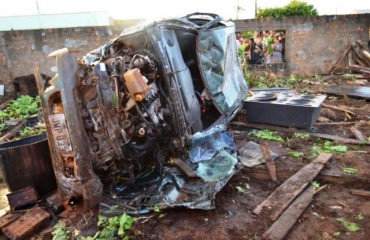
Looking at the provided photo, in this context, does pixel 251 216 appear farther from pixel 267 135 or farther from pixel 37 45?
pixel 37 45

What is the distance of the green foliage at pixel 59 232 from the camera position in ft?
9.96

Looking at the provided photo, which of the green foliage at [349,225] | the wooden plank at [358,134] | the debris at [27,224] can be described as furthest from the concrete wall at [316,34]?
the debris at [27,224]

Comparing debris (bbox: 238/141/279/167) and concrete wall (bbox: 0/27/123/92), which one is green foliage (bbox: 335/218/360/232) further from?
concrete wall (bbox: 0/27/123/92)

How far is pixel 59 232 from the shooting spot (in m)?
3.10

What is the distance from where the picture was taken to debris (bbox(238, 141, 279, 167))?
439cm

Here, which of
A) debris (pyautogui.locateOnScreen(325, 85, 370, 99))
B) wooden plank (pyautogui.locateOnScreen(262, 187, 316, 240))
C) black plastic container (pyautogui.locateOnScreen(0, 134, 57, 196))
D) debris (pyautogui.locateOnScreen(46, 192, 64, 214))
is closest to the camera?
wooden plank (pyautogui.locateOnScreen(262, 187, 316, 240))

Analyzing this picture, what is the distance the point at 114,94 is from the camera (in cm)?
342

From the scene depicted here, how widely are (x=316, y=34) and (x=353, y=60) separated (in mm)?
1762

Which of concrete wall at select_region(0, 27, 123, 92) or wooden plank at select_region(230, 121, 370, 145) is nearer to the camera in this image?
wooden plank at select_region(230, 121, 370, 145)

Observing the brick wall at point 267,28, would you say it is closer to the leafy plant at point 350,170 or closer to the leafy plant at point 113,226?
the leafy plant at point 350,170

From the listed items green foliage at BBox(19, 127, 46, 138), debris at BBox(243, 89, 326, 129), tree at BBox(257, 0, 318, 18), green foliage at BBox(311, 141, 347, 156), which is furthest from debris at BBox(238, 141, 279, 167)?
tree at BBox(257, 0, 318, 18)

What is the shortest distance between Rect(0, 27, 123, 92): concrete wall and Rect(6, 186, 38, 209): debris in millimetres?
7611

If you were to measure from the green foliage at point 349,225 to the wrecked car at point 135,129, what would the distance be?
1310 millimetres

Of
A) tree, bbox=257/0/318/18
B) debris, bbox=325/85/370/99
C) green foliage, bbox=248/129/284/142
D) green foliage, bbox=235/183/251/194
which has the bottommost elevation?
green foliage, bbox=235/183/251/194
